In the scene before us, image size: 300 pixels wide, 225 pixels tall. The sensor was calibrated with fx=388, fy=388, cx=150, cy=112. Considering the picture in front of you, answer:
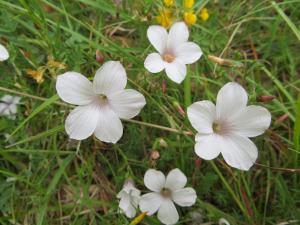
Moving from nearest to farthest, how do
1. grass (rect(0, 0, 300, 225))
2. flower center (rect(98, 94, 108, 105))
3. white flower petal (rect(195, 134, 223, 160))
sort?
white flower petal (rect(195, 134, 223, 160)) < flower center (rect(98, 94, 108, 105)) < grass (rect(0, 0, 300, 225))

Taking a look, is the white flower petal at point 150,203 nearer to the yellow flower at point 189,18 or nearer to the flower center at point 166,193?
the flower center at point 166,193

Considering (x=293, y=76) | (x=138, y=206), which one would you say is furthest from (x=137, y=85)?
(x=293, y=76)

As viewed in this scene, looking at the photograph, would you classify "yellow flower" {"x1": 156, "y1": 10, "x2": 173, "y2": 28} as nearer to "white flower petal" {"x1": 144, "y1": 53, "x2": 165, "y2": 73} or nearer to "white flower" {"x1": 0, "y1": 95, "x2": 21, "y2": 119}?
"white flower petal" {"x1": 144, "y1": 53, "x2": 165, "y2": 73}

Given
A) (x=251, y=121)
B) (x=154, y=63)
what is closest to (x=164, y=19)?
(x=154, y=63)

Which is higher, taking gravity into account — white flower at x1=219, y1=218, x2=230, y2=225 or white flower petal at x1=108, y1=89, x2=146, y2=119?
white flower petal at x1=108, y1=89, x2=146, y2=119

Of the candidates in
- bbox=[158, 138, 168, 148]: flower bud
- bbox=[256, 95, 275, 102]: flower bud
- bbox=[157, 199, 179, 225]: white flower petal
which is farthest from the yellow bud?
bbox=[256, 95, 275, 102]: flower bud

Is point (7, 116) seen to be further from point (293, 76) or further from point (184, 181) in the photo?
point (293, 76)
